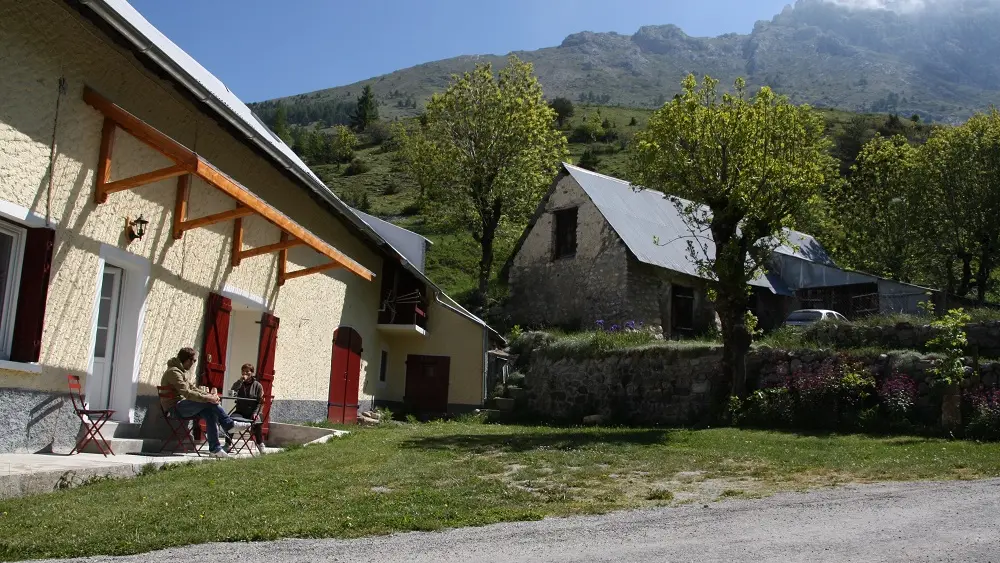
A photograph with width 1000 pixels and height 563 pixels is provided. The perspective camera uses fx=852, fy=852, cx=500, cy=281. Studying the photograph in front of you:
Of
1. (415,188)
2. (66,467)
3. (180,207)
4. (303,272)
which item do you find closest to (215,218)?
(180,207)

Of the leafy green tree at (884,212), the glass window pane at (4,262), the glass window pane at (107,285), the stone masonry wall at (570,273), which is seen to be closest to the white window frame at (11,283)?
the glass window pane at (4,262)

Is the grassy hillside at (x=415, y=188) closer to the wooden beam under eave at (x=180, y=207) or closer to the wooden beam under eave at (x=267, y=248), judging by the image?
the wooden beam under eave at (x=267, y=248)

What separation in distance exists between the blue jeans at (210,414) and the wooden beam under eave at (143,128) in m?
2.91

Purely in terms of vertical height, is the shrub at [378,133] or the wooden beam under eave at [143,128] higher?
→ the shrub at [378,133]

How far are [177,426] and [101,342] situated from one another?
Answer: 1504 mm

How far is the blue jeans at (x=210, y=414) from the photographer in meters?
10.6

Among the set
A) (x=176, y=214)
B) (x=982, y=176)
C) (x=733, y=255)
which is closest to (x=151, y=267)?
(x=176, y=214)

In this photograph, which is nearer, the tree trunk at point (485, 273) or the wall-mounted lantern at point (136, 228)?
the wall-mounted lantern at point (136, 228)

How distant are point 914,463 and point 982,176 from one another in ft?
76.4

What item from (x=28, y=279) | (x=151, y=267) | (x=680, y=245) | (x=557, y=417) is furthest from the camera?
(x=680, y=245)

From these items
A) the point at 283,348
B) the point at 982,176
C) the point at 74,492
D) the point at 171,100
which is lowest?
the point at 74,492

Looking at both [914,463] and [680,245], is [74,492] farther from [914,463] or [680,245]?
[680,245]

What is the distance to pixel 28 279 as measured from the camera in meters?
9.20

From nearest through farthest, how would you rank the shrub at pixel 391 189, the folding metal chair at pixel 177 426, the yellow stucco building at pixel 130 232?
the yellow stucco building at pixel 130 232 < the folding metal chair at pixel 177 426 < the shrub at pixel 391 189
